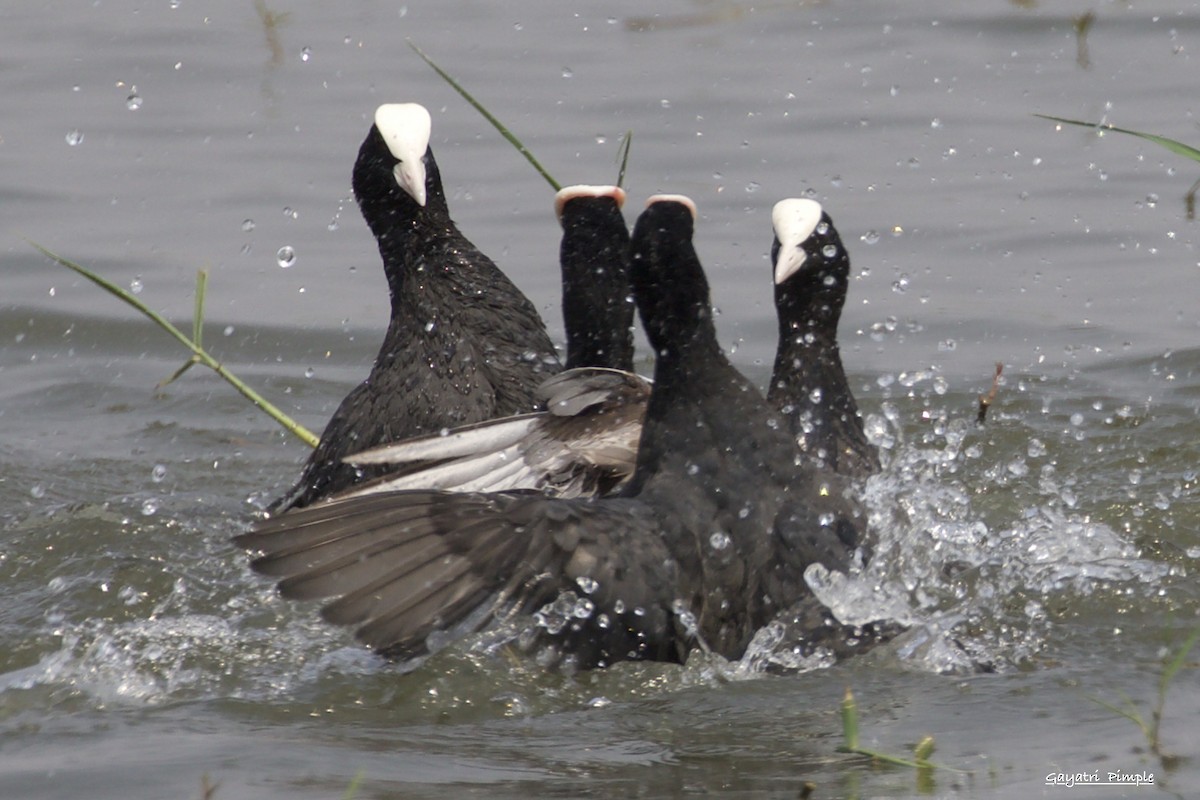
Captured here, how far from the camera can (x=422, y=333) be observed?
15.8 feet

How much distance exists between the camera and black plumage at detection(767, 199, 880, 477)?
4.51 meters

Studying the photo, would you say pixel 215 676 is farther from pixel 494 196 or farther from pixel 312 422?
pixel 494 196

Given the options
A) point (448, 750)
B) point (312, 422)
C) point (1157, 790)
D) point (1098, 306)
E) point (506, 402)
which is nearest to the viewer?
point (1157, 790)

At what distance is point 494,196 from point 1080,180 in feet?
7.92

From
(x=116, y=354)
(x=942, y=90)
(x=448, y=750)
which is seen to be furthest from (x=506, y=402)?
(x=942, y=90)

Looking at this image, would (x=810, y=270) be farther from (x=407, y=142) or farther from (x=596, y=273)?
(x=407, y=142)

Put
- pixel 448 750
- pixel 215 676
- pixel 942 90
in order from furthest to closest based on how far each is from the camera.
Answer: pixel 942 90 < pixel 215 676 < pixel 448 750

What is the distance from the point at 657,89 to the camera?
28.0ft

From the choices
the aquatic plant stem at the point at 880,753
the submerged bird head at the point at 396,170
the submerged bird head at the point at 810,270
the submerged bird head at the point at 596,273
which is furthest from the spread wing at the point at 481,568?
the submerged bird head at the point at 396,170

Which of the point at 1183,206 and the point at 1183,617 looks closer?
the point at 1183,617

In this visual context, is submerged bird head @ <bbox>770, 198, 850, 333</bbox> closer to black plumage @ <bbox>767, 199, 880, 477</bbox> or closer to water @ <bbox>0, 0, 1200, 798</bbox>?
black plumage @ <bbox>767, 199, 880, 477</bbox>

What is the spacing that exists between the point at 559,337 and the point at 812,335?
2.33m

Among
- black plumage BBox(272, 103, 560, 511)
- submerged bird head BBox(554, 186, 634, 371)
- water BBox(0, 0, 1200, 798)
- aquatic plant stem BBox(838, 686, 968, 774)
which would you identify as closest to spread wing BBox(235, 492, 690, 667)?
water BBox(0, 0, 1200, 798)

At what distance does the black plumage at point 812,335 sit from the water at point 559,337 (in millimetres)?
203
